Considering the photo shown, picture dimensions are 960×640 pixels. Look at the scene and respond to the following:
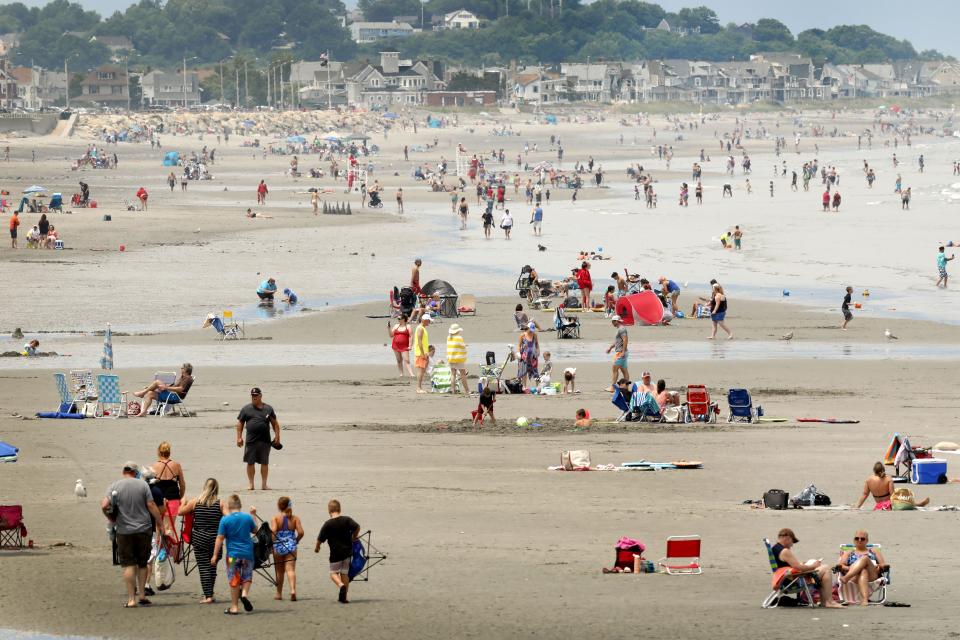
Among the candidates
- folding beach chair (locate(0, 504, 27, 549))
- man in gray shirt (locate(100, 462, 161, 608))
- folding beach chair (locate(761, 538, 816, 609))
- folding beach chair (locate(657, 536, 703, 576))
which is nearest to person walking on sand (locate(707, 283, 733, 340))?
folding beach chair (locate(657, 536, 703, 576))

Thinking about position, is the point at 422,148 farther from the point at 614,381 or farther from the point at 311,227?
the point at 614,381

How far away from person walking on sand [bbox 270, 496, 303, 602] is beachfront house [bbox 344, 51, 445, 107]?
164m

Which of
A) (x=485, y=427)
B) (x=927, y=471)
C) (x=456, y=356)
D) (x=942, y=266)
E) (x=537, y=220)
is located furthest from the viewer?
(x=537, y=220)

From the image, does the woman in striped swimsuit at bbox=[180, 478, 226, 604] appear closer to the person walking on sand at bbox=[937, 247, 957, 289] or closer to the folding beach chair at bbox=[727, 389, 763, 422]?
the folding beach chair at bbox=[727, 389, 763, 422]

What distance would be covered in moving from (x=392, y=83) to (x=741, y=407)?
162981mm

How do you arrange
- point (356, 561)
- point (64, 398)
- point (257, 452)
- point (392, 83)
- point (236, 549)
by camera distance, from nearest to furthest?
point (236, 549)
point (356, 561)
point (257, 452)
point (64, 398)
point (392, 83)

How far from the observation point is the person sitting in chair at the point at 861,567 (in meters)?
11.1

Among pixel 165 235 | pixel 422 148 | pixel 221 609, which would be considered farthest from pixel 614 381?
pixel 422 148

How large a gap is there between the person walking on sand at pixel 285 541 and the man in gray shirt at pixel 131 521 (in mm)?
899

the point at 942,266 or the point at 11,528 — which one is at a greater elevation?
the point at 942,266

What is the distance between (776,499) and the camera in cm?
1391

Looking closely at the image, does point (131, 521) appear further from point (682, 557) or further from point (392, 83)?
point (392, 83)

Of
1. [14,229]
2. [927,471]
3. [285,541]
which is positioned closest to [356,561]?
[285,541]

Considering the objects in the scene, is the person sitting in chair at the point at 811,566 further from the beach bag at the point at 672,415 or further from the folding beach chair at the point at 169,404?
the folding beach chair at the point at 169,404
